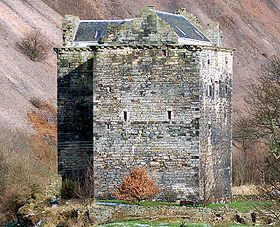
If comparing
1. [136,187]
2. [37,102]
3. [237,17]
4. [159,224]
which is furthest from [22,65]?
[159,224]

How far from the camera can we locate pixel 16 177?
114 feet

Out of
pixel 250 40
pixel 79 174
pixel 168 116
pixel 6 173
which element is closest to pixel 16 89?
pixel 6 173

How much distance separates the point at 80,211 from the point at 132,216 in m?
2.42

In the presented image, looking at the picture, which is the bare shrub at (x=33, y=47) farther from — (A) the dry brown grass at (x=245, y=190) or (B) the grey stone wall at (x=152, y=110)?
(B) the grey stone wall at (x=152, y=110)

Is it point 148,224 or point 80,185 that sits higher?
point 80,185

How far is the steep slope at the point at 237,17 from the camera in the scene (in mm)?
77812

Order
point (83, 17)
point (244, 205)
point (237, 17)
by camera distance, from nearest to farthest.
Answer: point (244, 205) < point (83, 17) < point (237, 17)

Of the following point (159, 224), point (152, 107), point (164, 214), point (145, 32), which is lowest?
point (159, 224)

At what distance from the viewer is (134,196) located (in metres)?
27.7

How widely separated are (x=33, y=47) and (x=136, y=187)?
38338 mm

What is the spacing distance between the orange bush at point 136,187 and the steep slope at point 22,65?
22.0 metres

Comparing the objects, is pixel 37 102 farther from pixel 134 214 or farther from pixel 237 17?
pixel 237 17

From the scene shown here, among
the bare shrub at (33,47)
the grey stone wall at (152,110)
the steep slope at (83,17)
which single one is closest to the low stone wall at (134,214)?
the grey stone wall at (152,110)

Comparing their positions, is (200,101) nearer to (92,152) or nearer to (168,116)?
(168,116)
